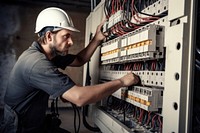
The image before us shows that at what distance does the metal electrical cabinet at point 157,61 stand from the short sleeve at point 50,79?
355mm

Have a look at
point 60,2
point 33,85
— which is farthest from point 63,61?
point 60,2

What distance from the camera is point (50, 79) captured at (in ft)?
3.40

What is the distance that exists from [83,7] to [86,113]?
293 centimetres

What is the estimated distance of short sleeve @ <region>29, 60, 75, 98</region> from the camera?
40.3 inches

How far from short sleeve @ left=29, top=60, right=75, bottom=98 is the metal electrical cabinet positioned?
1.16 feet

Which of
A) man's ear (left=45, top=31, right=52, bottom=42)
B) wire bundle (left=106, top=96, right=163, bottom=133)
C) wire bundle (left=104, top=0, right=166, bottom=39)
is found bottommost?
wire bundle (left=106, top=96, right=163, bottom=133)

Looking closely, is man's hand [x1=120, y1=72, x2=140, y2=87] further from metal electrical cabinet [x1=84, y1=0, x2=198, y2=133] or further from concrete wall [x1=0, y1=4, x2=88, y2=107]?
concrete wall [x1=0, y1=4, x2=88, y2=107]

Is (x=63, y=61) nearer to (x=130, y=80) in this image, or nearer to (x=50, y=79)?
(x=50, y=79)

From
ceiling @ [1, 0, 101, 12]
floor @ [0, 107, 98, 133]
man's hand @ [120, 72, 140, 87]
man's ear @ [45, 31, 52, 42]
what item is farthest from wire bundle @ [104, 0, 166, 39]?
ceiling @ [1, 0, 101, 12]

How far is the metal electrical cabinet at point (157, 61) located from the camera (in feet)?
2.34

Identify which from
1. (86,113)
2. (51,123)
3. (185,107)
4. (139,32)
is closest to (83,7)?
(86,113)

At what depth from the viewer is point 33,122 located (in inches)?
52.4

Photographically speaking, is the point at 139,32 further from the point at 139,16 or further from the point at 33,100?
the point at 33,100

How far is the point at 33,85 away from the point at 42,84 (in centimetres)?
12
